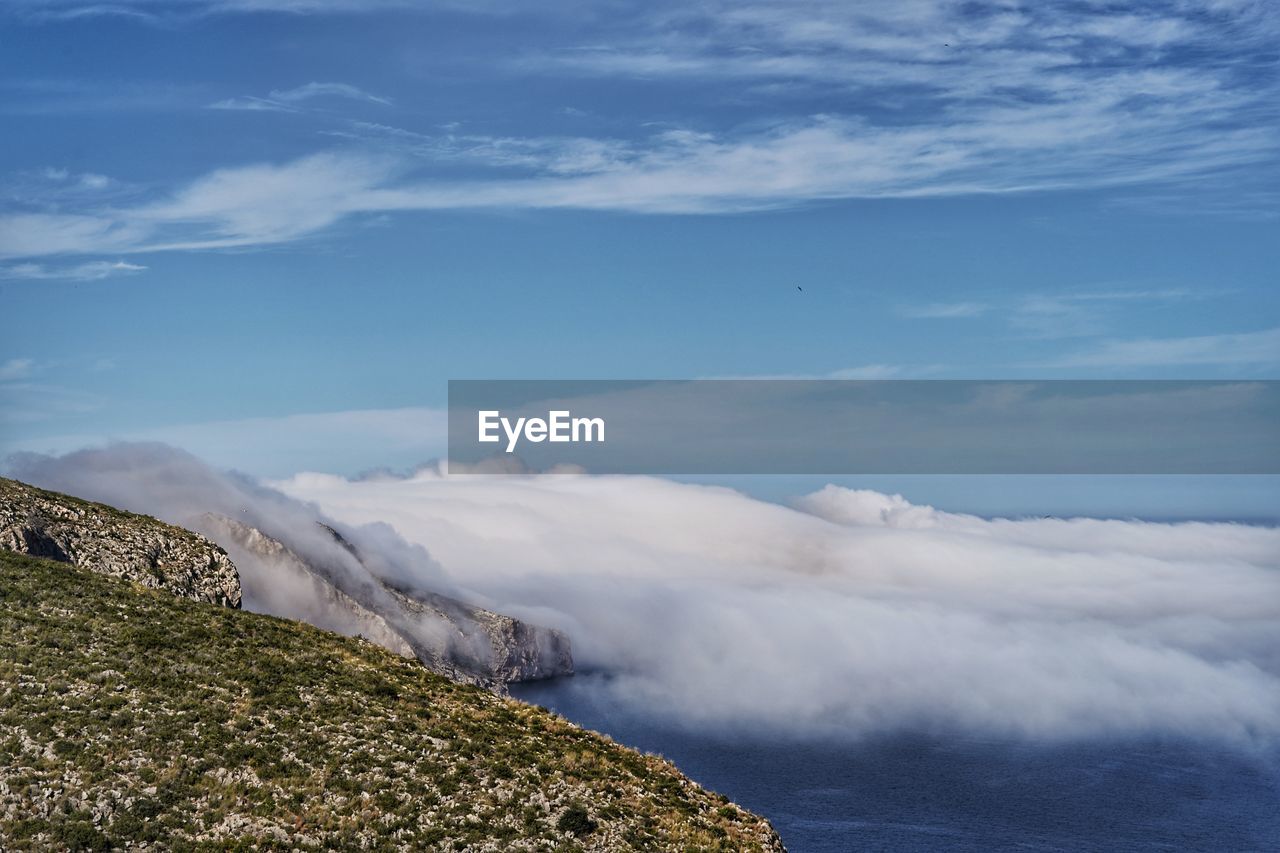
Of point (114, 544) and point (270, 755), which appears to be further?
point (114, 544)

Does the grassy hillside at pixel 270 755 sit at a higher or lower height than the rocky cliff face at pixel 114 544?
lower

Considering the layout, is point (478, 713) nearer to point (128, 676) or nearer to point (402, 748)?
point (402, 748)

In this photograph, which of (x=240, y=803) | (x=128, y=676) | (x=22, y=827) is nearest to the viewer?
(x=22, y=827)

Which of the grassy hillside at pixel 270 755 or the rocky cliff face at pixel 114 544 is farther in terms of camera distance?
the rocky cliff face at pixel 114 544

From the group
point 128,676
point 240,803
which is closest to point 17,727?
point 128,676

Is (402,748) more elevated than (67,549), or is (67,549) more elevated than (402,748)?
(67,549)
